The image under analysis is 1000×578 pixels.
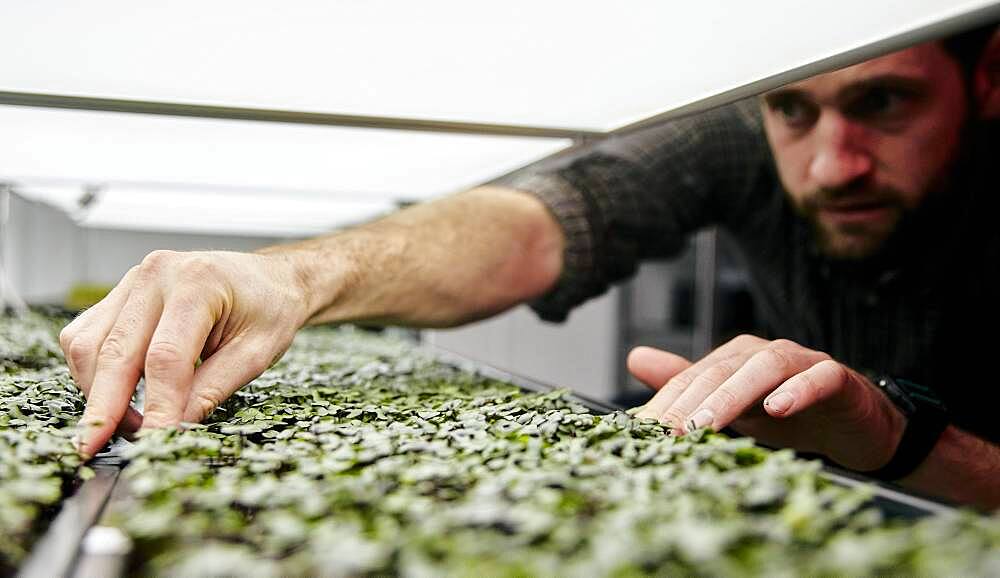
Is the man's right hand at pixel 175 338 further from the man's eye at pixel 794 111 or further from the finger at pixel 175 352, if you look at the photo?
the man's eye at pixel 794 111

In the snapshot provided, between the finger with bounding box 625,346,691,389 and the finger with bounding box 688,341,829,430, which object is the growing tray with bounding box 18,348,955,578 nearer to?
the finger with bounding box 688,341,829,430

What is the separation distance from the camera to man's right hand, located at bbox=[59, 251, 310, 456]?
90 centimetres

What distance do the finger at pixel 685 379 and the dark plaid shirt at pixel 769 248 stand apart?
72 cm

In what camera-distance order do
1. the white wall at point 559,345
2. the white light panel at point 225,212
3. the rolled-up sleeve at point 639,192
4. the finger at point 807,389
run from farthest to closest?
the white wall at point 559,345 → the white light panel at point 225,212 → the rolled-up sleeve at point 639,192 → the finger at point 807,389

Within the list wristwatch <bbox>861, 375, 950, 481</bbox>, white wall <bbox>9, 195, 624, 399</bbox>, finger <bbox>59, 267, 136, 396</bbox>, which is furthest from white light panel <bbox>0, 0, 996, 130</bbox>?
white wall <bbox>9, 195, 624, 399</bbox>

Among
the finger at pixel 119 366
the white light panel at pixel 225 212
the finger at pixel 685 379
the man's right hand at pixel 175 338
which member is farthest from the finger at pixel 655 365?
the white light panel at pixel 225 212

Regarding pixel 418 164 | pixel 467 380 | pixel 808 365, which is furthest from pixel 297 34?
pixel 418 164

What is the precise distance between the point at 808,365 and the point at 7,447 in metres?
1.02

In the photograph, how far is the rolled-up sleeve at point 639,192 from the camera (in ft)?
5.97

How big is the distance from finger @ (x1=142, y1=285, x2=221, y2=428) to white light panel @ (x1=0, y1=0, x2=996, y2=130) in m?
0.35

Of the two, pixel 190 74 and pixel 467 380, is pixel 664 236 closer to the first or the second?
pixel 467 380

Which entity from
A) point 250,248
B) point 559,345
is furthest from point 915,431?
point 559,345

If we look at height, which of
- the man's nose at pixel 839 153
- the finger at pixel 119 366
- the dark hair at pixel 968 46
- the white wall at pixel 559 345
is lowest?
the white wall at pixel 559 345

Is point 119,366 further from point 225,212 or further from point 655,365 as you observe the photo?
point 225,212
